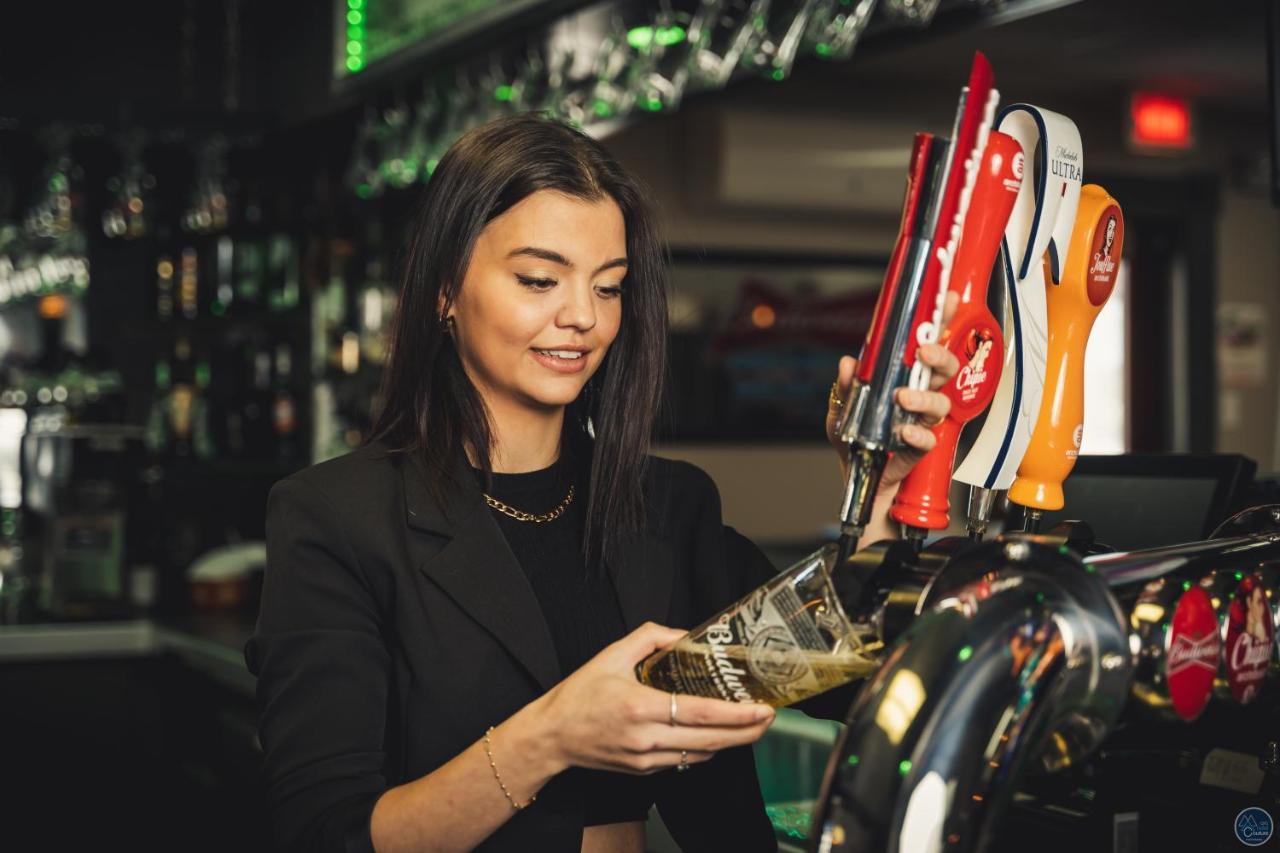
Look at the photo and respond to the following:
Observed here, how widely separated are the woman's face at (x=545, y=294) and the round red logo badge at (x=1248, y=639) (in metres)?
0.61

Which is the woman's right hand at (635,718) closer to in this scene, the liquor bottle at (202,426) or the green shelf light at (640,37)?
the green shelf light at (640,37)

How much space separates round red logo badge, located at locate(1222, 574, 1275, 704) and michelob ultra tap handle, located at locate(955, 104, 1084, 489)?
6.4 inches

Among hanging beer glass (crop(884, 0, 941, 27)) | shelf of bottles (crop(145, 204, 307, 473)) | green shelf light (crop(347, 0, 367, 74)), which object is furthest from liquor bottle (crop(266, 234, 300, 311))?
hanging beer glass (crop(884, 0, 941, 27))

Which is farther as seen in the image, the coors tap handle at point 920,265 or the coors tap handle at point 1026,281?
the coors tap handle at point 1026,281

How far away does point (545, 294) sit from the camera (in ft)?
3.89

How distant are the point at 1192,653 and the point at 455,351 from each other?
0.82 meters

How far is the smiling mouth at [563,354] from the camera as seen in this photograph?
1208mm

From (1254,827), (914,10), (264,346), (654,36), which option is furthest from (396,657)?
(264,346)

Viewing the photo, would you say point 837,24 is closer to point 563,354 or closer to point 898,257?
point 563,354

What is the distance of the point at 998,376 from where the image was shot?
81cm

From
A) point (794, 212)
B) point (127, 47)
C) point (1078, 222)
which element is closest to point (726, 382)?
point (794, 212)

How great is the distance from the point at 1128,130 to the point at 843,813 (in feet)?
20.4

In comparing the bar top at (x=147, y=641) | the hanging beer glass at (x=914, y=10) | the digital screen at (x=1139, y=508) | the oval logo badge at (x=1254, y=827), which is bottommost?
the bar top at (x=147, y=641)

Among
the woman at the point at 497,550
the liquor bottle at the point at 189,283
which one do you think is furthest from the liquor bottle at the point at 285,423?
the woman at the point at 497,550
